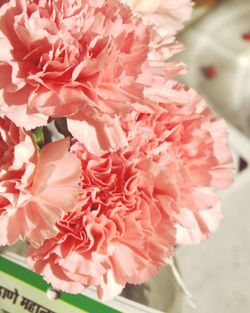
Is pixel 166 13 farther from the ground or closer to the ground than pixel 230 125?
farther from the ground

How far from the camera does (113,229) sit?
0.38 m

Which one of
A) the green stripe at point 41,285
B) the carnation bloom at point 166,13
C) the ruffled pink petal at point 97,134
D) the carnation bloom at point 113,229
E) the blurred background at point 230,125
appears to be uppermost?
the carnation bloom at point 166,13

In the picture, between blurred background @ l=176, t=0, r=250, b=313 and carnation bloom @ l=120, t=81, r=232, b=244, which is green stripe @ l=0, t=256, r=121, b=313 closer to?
carnation bloom @ l=120, t=81, r=232, b=244

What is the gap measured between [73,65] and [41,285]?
0.64ft

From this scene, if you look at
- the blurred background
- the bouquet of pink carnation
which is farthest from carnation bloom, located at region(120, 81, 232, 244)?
the blurred background

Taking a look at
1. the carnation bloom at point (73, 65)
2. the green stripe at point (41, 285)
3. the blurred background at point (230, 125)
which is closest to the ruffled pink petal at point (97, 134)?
the carnation bloom at point (73, 65)

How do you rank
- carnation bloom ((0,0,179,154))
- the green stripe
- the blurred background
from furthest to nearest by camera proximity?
1. the blurred background
2. the green stripe
3. carnation bloom ((0,0,179,154))

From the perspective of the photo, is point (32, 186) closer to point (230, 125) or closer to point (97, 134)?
point (97, 134)

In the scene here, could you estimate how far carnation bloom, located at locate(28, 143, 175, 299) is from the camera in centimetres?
38

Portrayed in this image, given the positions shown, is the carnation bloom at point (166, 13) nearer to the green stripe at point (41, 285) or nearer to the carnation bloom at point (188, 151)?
Answer: the carnation bloom at point (188, 151)

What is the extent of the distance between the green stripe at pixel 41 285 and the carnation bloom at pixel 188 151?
8 centimetres

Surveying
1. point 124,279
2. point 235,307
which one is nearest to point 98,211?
point 124,279

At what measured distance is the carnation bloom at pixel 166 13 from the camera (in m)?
0.40

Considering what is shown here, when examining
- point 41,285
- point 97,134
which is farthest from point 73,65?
point 41,285
